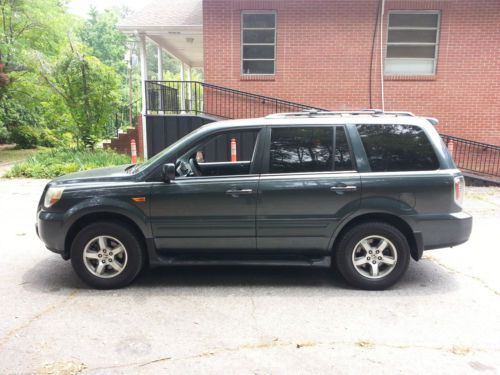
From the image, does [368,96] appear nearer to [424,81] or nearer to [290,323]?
[424,81]

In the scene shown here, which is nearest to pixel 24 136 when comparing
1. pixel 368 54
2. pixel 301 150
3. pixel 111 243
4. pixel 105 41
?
pixel 368 54

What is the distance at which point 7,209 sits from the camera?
7969 mm

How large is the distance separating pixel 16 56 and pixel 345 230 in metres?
16.8

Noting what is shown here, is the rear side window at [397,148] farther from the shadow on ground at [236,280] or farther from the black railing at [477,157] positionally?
the black railing at [477,157]

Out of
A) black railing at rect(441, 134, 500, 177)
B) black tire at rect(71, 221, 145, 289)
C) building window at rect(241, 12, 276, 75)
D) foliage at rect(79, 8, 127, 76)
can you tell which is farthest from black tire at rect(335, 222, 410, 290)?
foliage at rect(79, 8, 127, 76)

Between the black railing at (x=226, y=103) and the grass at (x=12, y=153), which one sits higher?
the black railing at (x=226, y=103)

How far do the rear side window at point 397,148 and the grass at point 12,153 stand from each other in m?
15.7

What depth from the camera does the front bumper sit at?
426 cm

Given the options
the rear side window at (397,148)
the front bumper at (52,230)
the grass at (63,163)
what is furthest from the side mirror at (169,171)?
the grass at (63,163)

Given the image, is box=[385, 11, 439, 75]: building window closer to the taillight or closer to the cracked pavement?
the cracked pavement

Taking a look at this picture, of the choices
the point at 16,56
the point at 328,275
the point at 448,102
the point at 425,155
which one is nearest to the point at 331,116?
the point at 425,155

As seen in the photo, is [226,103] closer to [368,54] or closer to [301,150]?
[368,54]

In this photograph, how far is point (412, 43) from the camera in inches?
463

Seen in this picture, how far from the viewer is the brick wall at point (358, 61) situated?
11406mm
